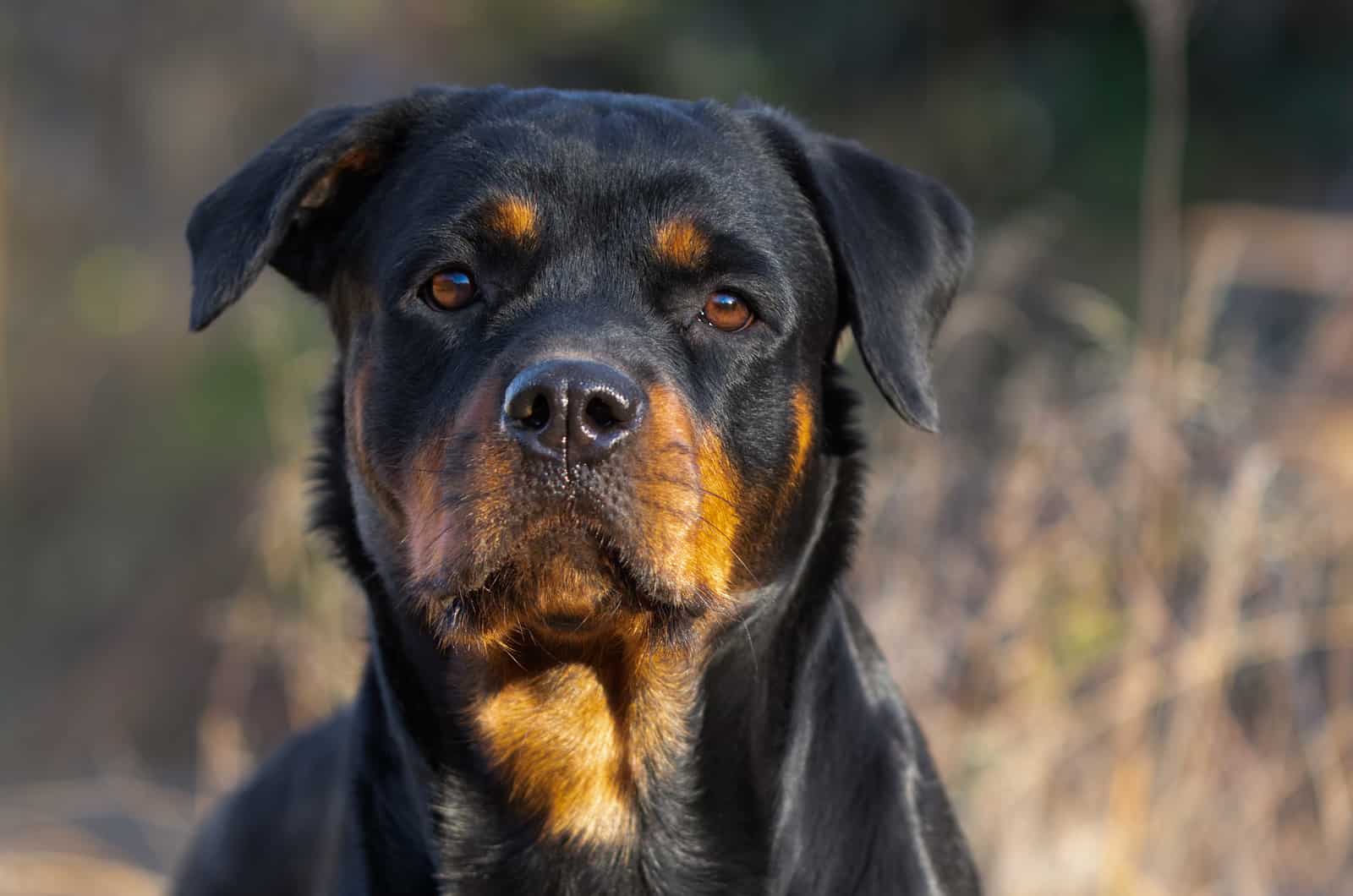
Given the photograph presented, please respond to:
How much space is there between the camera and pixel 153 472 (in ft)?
32.6

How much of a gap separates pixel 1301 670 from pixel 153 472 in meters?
6.83

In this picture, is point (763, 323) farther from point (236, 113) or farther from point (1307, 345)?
point (236, 113)

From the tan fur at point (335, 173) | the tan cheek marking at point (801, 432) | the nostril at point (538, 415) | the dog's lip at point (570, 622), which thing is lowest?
the dog's lip at point (570, 622)

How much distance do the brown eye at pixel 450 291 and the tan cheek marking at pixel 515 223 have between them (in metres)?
0.10

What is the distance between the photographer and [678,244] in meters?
2.80

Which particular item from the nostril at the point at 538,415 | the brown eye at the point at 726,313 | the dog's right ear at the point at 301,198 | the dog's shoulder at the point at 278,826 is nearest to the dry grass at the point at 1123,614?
the brown eye at the point at 726,313

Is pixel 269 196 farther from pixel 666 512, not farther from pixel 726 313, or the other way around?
pixel 666 512

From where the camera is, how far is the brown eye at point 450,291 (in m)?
2.83

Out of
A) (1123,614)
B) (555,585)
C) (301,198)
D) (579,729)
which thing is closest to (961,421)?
(1123,614)

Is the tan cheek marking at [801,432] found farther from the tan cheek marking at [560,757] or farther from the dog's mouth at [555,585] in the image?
the tan cheek marking at [560,757]

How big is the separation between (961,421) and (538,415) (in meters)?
3.33

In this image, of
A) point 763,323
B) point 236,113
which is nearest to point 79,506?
point 236,113

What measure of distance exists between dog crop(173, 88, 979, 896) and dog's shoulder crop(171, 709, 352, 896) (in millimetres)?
557

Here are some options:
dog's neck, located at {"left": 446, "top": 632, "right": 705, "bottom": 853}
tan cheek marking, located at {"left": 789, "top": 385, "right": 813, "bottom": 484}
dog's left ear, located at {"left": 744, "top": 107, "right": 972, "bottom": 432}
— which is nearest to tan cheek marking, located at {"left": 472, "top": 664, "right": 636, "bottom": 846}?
dog's neck, located at {"left": 446, "top": 632, "right": 705, "bottom": 853}
